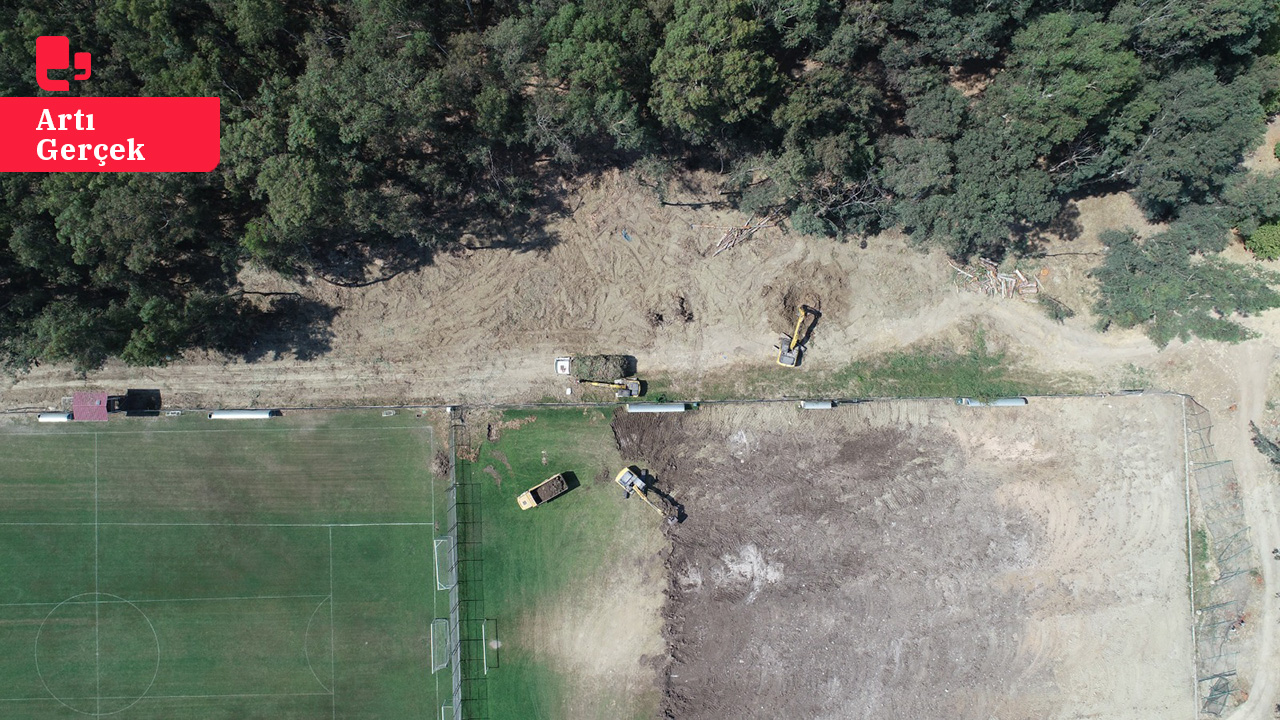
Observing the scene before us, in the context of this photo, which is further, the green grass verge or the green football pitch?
the green grass verge

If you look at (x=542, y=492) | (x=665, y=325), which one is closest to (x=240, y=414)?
(x=542, y=492)

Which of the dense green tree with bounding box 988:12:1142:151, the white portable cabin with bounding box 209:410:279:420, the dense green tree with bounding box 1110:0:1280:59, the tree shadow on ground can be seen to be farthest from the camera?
the tree shadow on ground

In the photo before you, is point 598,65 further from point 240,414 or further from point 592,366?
point 240,414

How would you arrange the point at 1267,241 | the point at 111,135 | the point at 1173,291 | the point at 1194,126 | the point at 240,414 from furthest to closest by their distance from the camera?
the point at 240,414, the point at 1267,241, the point at 1173,291, the point at 1194,126, the point at 111,135

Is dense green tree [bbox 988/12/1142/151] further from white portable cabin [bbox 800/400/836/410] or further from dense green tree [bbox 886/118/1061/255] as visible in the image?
white portable cabin [bbox 800/400/836/410]

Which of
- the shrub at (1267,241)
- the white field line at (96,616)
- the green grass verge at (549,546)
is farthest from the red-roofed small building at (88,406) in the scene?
the shrub at (1267,241)

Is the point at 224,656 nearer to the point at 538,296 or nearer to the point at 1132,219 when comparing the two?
the point at 538,296

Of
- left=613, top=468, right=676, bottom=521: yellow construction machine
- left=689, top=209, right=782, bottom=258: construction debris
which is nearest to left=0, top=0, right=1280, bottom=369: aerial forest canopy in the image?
left=689, top=209, right=782, bottom=258: construction debris
